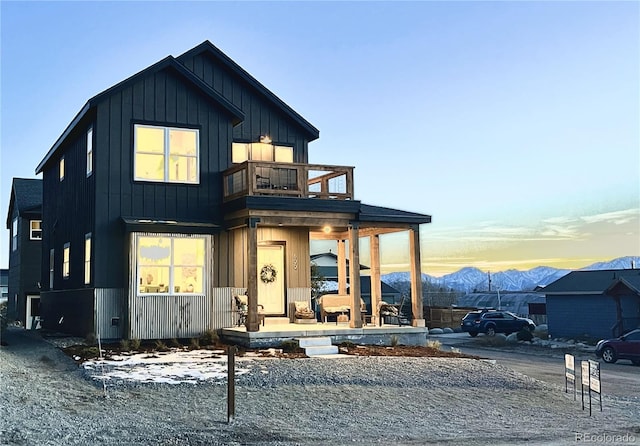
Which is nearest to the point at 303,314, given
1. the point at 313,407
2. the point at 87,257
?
the point at 87,257

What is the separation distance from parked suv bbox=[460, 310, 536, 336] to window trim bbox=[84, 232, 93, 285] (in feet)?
73.4

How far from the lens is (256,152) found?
A: 66.3 feet

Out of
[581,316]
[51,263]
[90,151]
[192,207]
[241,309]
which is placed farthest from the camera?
[581,316]

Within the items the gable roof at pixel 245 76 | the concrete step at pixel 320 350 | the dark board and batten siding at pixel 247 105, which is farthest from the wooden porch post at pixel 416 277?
the gable roof at pixel 245 76

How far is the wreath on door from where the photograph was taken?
780 inches

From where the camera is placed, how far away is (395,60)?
24750 millimetres

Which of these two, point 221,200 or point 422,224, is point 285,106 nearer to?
point 221,200

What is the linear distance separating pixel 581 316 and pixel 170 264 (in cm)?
2256

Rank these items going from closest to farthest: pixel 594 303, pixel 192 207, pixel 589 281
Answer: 1. pixel 192 207
2. pixel 594 303
3. pixel 589 281

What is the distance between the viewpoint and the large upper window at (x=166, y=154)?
59.6ft

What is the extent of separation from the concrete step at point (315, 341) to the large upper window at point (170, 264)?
3.46m

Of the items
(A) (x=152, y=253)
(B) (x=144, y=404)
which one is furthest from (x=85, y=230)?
(B) (x=144, y=404)

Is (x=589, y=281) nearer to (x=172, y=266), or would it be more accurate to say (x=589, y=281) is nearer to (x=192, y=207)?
(x=192, y=207)

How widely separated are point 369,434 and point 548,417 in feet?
12.5
